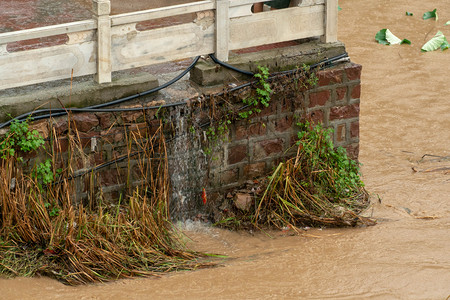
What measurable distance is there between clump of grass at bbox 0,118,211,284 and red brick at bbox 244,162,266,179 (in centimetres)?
127

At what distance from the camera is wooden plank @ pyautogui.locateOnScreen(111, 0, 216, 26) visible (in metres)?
7.00

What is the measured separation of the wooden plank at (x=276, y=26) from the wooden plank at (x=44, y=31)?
156cm

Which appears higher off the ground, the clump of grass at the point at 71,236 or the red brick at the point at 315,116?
the red brick at the point at 315,116

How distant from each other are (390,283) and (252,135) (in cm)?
222

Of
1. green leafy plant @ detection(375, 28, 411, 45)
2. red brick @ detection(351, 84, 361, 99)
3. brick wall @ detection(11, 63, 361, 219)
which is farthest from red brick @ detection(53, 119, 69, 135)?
green leafy plant @ detection(375, 28, 411, 45)

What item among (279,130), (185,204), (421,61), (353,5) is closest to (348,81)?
(279,130)

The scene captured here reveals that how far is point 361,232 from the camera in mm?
7785

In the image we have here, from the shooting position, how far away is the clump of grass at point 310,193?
7.85m

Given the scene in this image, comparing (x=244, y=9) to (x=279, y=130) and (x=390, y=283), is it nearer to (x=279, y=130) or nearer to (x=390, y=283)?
(x=279, y=130)

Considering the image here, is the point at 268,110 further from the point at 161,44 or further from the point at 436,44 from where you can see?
the point at 436,44

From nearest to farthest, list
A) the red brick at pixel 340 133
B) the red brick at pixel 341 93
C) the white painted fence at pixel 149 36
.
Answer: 1. the white painted fence at pixel 149 36
2. the red brick at pixel 341 93
3. the red brick at pixel 340 133

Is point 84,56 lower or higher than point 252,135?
higher

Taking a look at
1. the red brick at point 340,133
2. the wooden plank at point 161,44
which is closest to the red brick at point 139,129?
the wooden plank at point 161,44

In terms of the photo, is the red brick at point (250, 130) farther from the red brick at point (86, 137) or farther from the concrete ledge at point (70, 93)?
the red brick at point (86, 137)
